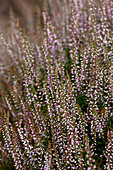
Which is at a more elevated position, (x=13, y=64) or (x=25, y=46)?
(x=25, y=46)

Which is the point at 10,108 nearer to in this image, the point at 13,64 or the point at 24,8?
the point at 13,64

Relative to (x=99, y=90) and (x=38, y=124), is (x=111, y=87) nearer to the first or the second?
(x=99, y=90)

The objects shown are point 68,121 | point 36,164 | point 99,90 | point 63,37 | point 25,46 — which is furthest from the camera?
point 63,37

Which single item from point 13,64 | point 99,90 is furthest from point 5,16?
point 99,90

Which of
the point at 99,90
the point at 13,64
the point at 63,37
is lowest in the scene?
the point at 99,90

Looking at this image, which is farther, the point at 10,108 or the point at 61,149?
the point at 10,108

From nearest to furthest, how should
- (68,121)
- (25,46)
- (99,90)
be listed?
(68,121) → (99,90) → (25,46)
